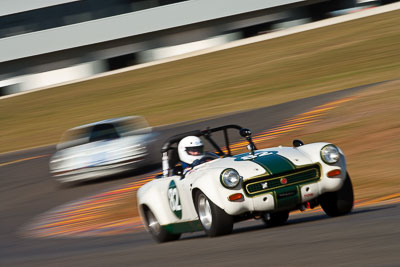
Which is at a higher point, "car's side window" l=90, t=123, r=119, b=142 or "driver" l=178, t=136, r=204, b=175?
"driver" l=178, t=136, r=204, b=175

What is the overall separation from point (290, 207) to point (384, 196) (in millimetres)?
3108

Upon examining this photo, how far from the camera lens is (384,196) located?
10172 mm

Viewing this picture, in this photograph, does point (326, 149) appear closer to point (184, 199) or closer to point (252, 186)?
point (252, 186)

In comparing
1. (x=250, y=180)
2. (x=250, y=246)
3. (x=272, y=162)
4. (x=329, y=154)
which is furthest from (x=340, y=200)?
(x=250, y=246)

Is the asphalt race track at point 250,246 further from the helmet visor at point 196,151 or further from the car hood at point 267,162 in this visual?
the helmet visor at point 196,151

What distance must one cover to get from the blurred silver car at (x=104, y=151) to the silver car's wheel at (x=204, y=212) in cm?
902

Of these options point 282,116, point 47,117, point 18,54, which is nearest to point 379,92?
point 282,116

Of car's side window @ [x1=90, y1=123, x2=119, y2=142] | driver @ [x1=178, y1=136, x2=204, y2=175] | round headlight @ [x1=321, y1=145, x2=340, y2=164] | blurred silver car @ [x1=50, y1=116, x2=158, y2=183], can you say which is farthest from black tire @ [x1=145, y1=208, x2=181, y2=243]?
car's side window @ [x1=90, y1=123, x2=119, y2=142]

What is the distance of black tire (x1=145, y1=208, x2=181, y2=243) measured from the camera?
8766mm

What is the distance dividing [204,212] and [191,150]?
960 millimetres

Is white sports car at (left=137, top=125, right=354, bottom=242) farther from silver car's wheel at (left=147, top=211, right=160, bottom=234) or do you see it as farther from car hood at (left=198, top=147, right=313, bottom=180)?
silver car's wheel at (left=147, top=211, right=160, bottom=234)

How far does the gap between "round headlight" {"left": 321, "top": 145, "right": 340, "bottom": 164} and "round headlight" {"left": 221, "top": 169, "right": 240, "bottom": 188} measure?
88 centimetres

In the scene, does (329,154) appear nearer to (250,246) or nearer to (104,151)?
(250,246)

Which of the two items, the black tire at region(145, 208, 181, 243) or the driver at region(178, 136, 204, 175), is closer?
the driver at region(178, 136, 204, 175)
